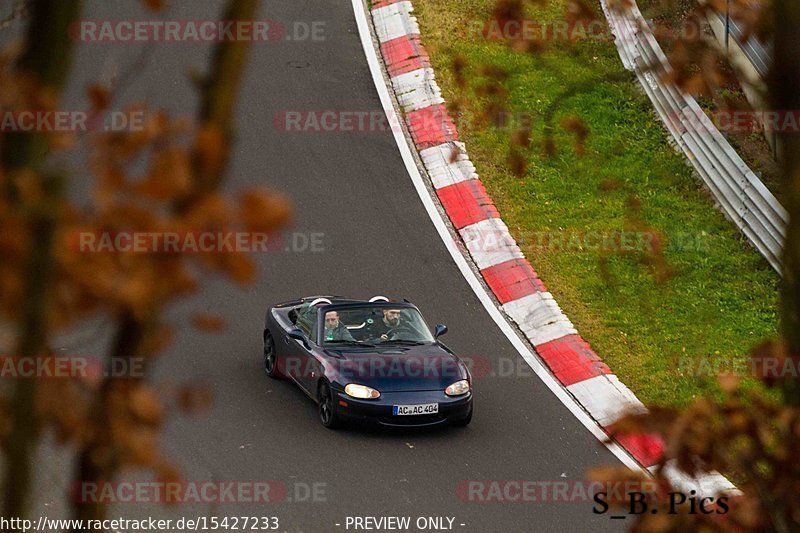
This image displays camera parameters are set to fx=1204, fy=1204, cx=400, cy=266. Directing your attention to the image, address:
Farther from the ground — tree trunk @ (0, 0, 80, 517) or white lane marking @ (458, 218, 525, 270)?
tree trunk @ (0, 0, 80, 517)

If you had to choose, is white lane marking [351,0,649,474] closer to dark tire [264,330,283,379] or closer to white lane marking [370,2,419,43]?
white lane marking [370,2,419,43]

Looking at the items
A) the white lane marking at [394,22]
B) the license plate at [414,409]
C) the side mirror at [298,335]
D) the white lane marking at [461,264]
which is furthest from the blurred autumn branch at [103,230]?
the white lane marking at [394,22]

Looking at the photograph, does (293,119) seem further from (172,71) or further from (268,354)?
(268,354)

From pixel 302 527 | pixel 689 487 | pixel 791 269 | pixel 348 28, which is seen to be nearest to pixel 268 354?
pixel 302 527

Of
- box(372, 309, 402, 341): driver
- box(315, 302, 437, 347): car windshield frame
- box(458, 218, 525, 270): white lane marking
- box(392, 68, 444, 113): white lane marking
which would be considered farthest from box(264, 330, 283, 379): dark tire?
box(392, 68, 444, 113): white lane marking

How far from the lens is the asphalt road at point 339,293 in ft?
32.6

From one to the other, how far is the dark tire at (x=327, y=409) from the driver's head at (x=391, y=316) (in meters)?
1.07

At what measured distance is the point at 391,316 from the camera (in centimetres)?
1201

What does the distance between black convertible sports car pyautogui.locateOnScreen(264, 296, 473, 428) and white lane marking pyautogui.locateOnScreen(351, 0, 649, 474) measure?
101cm

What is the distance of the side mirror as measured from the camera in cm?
1172

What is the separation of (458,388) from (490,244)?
11.4 ft

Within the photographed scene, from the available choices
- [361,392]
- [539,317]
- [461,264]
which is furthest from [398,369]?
[461,264]

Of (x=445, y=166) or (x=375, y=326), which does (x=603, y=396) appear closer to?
(x=375, y=326)

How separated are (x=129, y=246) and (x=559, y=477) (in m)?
8.17
